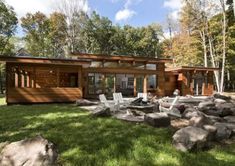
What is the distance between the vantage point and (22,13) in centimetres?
3216

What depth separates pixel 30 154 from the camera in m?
3.89

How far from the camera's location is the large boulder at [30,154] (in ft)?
12.6

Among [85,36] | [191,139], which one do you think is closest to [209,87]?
[85,36]

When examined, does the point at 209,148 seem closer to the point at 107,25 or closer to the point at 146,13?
the point at 107,25

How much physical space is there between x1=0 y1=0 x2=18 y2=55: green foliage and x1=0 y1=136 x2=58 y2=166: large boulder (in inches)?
1065

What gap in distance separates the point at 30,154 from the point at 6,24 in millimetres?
28556

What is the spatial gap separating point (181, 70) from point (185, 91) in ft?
6.23

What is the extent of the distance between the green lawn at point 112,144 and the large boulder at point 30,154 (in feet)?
1.69

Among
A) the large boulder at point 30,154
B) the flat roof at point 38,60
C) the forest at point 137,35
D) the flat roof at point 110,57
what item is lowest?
the large boulder at point 30,154

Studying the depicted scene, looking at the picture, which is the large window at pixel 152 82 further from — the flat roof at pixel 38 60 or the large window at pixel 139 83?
the flat roof at pixel 38 60

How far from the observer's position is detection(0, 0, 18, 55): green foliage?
91.8 ft

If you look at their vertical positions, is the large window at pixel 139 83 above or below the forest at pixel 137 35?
below

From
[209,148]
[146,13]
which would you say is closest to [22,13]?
[146,13]

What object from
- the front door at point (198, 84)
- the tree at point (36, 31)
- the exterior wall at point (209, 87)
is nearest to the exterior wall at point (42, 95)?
the front door at point (198, 84)
